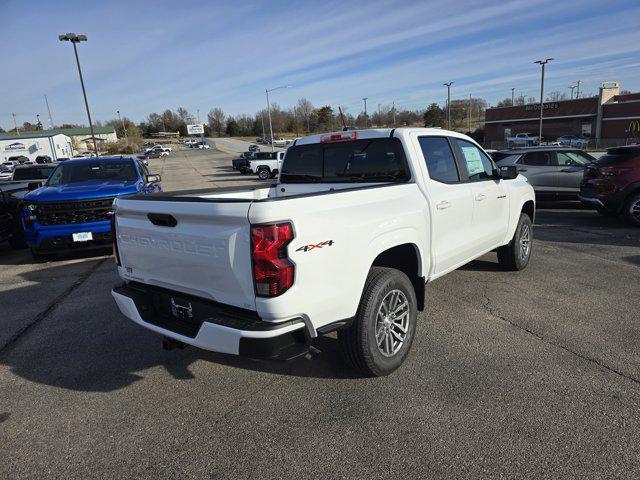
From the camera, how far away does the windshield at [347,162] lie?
4094mm

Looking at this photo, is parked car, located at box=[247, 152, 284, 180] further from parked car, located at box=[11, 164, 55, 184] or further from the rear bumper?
the rear bumper

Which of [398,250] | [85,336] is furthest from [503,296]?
[85,336]

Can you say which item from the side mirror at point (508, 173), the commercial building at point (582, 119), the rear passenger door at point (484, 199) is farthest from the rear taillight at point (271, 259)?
the commercial building at point (582, 119)

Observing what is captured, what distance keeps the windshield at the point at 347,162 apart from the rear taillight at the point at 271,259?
1834mm

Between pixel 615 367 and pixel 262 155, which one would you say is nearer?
pixel 615 367

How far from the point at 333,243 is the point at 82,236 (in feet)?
19.8

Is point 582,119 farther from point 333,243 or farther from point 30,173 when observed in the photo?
point 333,243

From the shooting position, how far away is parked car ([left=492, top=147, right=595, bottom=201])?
11430 mm

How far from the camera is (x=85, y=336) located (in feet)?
14.5

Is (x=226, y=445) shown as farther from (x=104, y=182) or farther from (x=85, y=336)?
(x=104, y=182)

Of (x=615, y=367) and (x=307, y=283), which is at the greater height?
(x=307, y=283)

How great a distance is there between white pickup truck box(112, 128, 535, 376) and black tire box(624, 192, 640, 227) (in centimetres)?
603

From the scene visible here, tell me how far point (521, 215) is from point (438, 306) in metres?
2.05

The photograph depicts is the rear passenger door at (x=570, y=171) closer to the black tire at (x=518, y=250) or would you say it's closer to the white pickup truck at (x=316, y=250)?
the black tire at (x=518, y=250)
